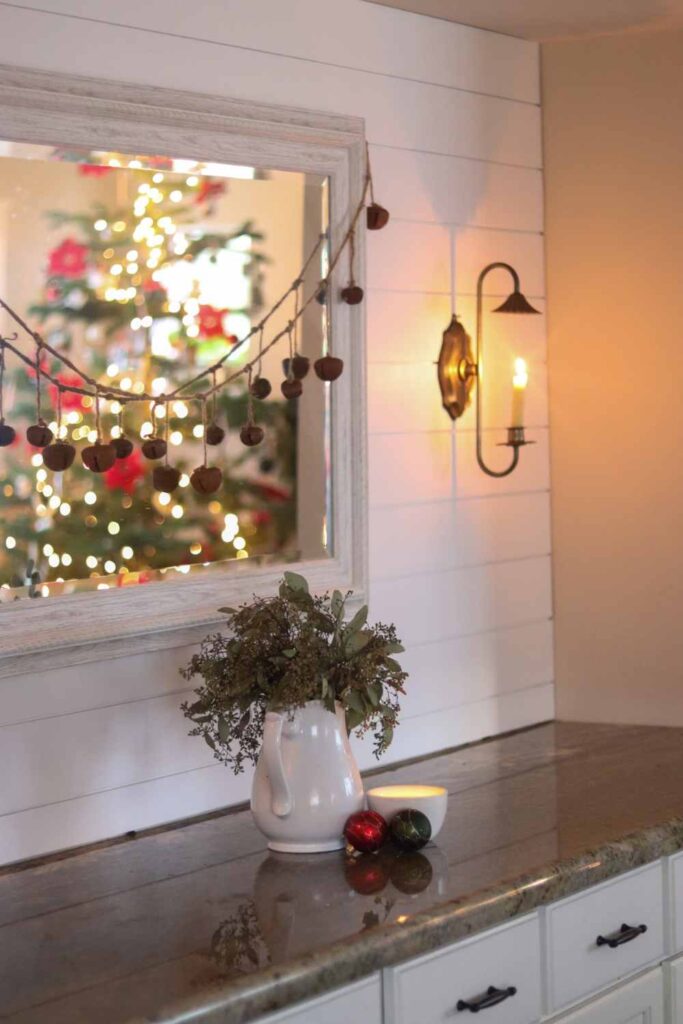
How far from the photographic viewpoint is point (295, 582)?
6.81 feet

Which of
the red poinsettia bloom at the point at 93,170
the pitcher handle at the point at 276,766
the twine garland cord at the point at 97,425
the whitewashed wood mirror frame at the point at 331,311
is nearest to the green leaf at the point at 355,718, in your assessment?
the pitcher handle at the point at 276,766

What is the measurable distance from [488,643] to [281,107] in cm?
116

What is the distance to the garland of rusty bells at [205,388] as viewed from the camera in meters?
2.02

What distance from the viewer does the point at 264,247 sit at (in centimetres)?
233

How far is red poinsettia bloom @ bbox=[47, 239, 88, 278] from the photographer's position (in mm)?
2033

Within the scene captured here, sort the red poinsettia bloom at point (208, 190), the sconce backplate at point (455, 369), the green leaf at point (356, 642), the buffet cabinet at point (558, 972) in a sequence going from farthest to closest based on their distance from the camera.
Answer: the sconce backplate at point (455, 369), the red poinsettia bloom at point (208, 190), the green leaf at point (356, 642), the buffet cabinet at point (558, 972)

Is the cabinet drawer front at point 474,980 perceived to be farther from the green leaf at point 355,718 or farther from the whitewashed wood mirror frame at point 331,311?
the whitewashed wood mirror frame at point 331,311

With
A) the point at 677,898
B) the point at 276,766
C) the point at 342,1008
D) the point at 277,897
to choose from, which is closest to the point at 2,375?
the point at 276,766

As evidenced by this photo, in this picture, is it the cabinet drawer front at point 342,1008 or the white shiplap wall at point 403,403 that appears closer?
the cabinet drawer front at point 342,1008

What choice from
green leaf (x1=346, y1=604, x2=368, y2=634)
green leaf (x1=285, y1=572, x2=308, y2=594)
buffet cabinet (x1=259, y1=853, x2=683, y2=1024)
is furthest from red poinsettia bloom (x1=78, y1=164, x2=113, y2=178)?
buffet cabinet (x1=259, y1=853, x2=683, y2=1024)

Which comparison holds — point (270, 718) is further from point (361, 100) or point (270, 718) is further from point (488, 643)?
point (361, 100)

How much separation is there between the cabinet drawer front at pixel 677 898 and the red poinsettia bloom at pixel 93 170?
141cm

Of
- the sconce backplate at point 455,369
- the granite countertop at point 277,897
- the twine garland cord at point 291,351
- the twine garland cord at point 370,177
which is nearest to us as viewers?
the granite countertop at point 277,897

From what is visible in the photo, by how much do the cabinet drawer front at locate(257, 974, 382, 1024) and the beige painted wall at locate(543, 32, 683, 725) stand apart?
1273mm
